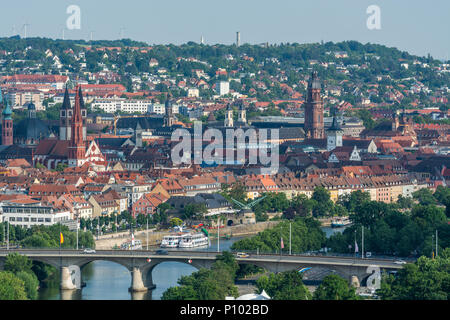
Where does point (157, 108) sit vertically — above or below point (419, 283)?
above

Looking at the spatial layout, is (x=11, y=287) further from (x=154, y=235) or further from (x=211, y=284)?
(x=154, y=235)

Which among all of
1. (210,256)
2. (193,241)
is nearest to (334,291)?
(210,256)

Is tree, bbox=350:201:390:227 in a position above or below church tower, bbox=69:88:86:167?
below

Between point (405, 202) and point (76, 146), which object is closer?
point (405, 202)

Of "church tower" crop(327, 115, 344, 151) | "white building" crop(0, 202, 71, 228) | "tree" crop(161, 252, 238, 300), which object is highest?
"church tower" crop(327, 115, 344, 151)

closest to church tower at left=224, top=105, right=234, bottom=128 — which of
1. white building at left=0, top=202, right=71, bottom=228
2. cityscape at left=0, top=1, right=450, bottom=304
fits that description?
cityscape at left=0, top=1, right=450, bottom=304

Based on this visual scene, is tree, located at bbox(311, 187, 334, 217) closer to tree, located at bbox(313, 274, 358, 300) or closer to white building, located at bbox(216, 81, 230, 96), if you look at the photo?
tree, located at bbox(313, 274, 358, 300)
